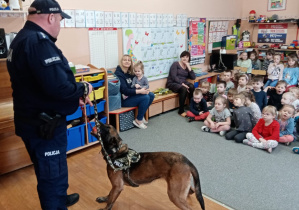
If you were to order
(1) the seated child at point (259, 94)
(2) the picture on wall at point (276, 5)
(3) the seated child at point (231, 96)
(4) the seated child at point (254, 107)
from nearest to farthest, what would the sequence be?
1. (4) the seated child at point (254, 107)
2. (3) the seated child at point (231, 96)
3. (1) the seated child at point (259, 94)
4. (2) the picture on wall at point (276, 5)

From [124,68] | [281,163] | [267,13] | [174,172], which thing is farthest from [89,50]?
[267,13]

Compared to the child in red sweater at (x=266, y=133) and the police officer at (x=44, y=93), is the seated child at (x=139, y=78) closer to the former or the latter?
the child in red sweater at (x=266, y=133)

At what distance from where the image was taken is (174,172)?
202cm

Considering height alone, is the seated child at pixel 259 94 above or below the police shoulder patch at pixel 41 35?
below

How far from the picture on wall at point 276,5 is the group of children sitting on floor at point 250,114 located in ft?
6.72

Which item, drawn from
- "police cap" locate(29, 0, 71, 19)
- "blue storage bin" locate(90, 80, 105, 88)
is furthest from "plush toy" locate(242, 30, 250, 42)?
"police cap" locate(29, 0, 71, 19)

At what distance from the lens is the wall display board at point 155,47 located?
4.50 metres

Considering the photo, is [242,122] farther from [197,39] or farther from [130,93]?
[197,39]

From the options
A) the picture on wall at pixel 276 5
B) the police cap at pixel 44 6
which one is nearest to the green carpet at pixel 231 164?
the police cap at pixel 44 6

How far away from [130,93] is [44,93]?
254 centimetres

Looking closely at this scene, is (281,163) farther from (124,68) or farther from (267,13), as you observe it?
(267,13)

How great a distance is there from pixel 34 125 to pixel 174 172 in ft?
3.50

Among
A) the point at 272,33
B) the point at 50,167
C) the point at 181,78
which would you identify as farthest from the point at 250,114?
the point at 272,33

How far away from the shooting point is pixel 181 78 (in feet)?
17.3
